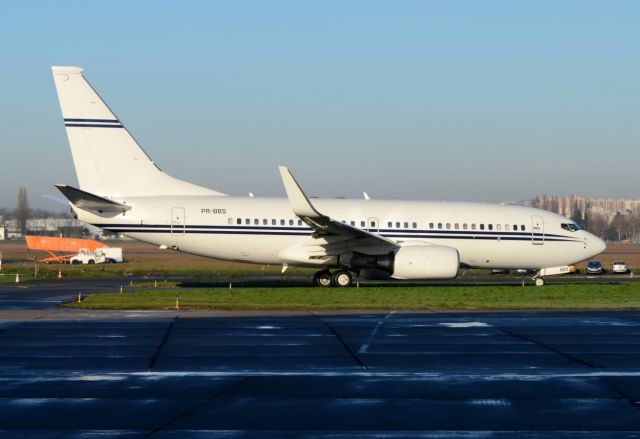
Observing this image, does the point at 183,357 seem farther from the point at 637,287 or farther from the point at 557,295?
the point at 637,287

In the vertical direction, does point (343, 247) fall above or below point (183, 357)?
above

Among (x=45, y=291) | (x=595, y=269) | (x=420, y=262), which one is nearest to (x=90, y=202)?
(x=45, y=291)

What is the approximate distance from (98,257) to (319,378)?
66542mm

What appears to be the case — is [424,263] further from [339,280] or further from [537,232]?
[537,232]

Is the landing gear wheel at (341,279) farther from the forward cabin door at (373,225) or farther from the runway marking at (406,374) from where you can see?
the runway marking at (406,374)

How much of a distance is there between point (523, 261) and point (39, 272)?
97.8 feet

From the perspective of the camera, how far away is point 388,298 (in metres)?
32.7

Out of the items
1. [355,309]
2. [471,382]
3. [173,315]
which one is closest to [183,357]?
[471,382]

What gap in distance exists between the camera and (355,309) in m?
28.6

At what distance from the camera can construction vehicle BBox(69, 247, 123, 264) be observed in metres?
78.1

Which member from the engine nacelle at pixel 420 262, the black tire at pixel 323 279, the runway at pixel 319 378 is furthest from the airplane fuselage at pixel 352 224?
the runway at pixel 319 378

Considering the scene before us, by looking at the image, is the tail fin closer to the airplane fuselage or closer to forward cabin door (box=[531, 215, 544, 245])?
the airplane fuselage

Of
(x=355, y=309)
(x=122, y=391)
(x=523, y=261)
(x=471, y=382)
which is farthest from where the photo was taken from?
(x=523, y=261)

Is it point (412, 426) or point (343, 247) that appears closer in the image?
point (412, 426)
